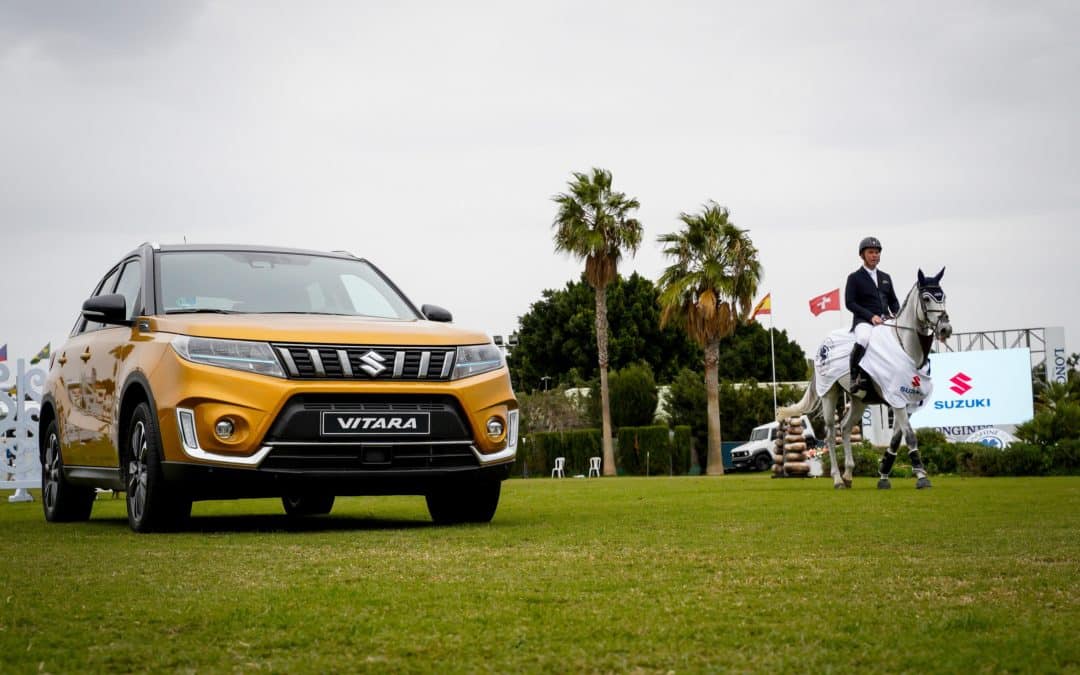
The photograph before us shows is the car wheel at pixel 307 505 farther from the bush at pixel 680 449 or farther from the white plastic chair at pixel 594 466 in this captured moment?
the bush at pixel 680 449

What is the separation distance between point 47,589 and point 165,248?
4.75 m

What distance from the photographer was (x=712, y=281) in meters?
52.6

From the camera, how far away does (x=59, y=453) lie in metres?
11.1

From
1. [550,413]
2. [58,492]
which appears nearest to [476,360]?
[58,492]

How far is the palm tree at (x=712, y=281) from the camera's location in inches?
2066

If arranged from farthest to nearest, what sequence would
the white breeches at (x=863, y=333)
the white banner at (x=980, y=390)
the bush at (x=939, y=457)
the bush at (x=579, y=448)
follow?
the bush at (x=579, y=448)
the white banner at (x=980, y=390)
the bush at (x=939, y=457)
the white breeches at (x=863, y=333)

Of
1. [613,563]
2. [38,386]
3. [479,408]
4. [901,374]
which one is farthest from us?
[38,386]

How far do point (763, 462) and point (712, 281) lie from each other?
25.1 feet

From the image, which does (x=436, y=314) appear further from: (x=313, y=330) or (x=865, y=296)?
(x=865, y=296)

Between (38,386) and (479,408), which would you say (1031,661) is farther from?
(38,386)

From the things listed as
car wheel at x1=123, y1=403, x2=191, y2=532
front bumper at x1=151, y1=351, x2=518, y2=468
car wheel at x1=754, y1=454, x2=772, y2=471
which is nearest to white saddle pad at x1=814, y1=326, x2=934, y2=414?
front bumper at x1=151, y1=351, x2=518, y2=468

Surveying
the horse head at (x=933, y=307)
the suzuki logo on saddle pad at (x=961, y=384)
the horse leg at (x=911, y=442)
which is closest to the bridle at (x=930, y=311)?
the horse head at (x=933, y=307)

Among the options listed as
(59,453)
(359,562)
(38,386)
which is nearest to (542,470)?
(38,386)

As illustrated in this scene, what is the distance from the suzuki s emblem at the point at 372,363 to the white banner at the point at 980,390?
110 ft
